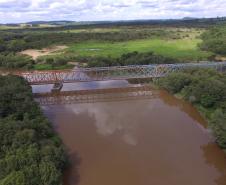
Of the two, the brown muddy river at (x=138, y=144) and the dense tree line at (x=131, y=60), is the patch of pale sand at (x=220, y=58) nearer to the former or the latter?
the dense tree line at (x=131, y=60)

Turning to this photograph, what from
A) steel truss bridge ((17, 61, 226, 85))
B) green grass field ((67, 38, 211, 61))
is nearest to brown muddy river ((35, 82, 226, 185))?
steel truss bridge ((17, 61, 226, 85))

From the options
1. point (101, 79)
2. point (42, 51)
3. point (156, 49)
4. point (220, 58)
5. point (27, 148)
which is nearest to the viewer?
point (27, 148)

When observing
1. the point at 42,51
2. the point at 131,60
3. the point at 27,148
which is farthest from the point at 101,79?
the point at 42,51

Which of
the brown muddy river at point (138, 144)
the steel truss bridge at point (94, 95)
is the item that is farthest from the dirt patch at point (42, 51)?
the brown muddy river at point (138, 144)

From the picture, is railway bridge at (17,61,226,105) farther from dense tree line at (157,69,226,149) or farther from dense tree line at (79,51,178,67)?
dense tree line at (79,51,178,67)

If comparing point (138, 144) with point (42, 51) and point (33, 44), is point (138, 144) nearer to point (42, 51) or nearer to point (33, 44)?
point (42, 51)

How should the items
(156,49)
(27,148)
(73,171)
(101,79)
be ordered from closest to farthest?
(27,148) → (73,171) → (101,79) → (156,49)
